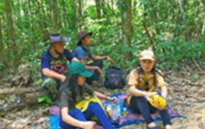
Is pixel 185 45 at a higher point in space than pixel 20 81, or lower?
higher

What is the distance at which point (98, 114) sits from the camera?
9.31ft

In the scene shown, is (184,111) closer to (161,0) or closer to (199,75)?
(199,75)

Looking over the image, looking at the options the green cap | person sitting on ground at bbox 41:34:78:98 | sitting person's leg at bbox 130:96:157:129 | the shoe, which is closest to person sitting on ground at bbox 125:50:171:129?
sitting person's leg at bbox 130:96:157:129

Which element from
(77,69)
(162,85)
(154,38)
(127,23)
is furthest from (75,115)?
(154,38)

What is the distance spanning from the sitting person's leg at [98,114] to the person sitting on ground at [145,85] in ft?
1.79

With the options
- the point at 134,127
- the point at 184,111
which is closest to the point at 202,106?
the point at 184,111

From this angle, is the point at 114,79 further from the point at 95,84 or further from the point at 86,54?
the point at 86,54

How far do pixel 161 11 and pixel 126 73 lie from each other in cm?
318

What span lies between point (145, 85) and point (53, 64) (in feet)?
6.08

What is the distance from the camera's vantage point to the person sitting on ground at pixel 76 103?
8.18 ft

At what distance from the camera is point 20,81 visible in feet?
16.1

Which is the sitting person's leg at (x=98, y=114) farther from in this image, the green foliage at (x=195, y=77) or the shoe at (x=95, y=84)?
the green foliage at (x=195, y=77)

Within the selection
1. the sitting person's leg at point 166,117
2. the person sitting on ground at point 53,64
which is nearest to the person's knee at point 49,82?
the person sitting on ground at point 53,64

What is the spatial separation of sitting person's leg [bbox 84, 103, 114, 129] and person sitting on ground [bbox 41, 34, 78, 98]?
119cm
